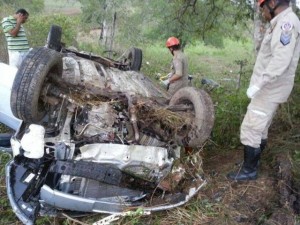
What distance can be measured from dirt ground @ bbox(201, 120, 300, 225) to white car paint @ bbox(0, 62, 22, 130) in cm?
231

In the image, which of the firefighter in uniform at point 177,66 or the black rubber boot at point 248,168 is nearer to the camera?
the black rubber boot at point 248,168

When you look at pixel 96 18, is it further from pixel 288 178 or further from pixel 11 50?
pixel 288 178

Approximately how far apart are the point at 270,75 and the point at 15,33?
458cm

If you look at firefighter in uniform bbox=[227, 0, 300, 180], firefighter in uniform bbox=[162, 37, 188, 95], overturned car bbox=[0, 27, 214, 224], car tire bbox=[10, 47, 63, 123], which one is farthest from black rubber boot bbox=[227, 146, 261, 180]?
firefighter in uniform bbox=[162, 37, 188, 95]

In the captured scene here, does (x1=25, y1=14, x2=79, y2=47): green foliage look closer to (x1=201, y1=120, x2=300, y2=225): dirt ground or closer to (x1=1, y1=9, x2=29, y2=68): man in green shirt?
(x1=1, y1=9, x2=29, y2=68): man in green shirt

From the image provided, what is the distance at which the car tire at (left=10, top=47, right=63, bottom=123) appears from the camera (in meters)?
3.42

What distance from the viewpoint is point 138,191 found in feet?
12.1

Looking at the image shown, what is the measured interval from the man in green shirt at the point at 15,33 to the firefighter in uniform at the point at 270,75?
4186 millimetres

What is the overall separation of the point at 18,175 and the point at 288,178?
8.86 feet

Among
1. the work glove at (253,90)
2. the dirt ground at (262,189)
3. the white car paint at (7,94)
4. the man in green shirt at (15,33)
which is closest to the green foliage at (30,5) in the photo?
the man in green shirt at (15,33)

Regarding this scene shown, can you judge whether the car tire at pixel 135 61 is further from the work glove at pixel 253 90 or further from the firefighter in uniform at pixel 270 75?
the work glove at pixel 253 90

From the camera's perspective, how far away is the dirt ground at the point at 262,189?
361 cm

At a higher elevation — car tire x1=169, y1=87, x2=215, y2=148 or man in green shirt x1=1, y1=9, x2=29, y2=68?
man in green shirt x1=1, y1=9, x2=29, y2=68

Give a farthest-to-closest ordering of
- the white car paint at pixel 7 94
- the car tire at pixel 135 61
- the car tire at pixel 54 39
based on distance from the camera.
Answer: the car tire at pixel 135 61 → the car tire at pixel 54 39 → the white car paint at pixel 7 94
